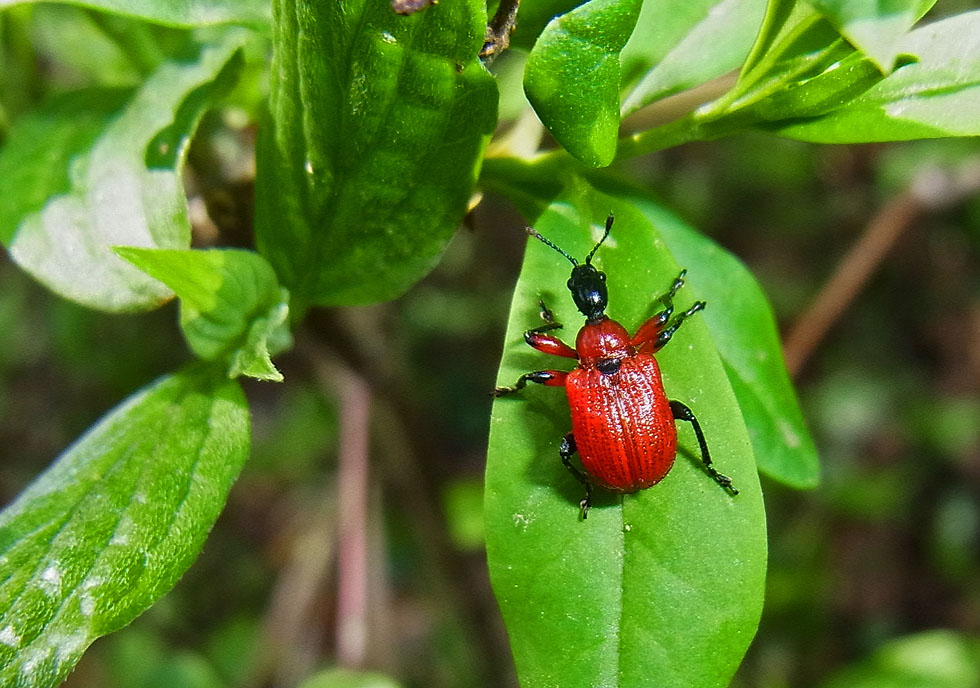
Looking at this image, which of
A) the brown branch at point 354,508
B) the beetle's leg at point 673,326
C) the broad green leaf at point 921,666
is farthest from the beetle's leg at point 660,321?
the broad green leaf at point 921,666

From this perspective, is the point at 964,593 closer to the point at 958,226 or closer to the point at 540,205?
the point at 958,226

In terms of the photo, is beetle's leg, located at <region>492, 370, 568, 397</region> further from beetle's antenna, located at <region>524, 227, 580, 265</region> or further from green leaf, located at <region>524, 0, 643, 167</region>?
green leaf, located at <region>524, 0, 643, 167</region>

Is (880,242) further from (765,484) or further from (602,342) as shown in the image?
(602,342)

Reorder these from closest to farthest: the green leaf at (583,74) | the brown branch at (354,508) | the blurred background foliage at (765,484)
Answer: the green leaf at (583,74)
the brown branch at (354,508)
the blurred background foliage at (765,484)

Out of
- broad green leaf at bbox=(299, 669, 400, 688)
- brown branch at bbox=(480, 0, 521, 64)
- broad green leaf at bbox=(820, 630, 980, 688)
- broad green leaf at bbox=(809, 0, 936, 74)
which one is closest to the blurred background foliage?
broad green leaf at bbox=(820, 630, 980, 688)

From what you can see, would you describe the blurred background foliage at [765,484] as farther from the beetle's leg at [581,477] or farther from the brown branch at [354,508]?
the beetle's leg at [581,477]

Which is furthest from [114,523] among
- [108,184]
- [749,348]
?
[749,348]
